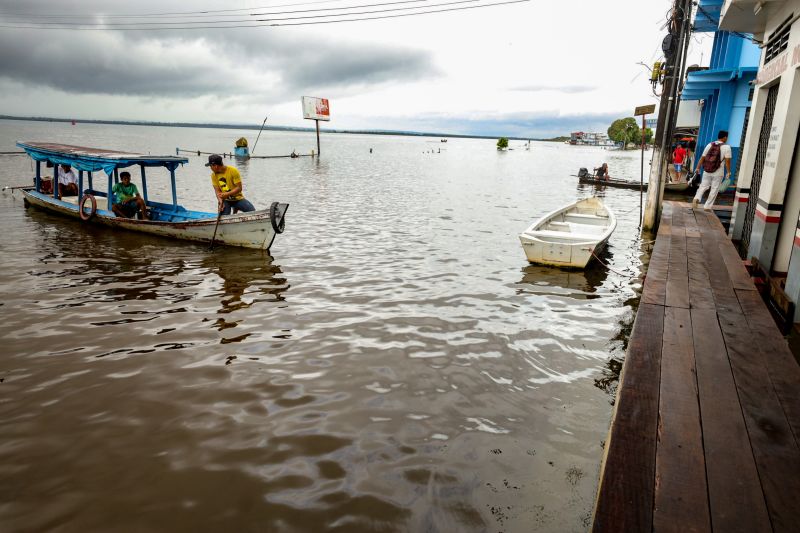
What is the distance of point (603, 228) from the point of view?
12.7m

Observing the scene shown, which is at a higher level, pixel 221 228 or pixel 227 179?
pixel 227 179

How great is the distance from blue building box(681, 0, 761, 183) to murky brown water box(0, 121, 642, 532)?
14.7 metres

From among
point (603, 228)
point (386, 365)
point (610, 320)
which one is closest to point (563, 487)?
point (386, 365)

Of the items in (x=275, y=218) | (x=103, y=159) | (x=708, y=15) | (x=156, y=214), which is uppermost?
(x=708, y=15)

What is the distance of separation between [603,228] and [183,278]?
35.7 feet

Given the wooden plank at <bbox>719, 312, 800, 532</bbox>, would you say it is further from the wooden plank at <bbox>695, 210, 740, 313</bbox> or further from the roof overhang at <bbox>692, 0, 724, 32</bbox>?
the roof overhang at <bbox>692, 0, 724, 32</bbox>

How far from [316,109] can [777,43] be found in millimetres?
49614

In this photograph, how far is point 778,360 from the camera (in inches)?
156

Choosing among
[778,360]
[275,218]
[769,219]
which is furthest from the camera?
[275,218]

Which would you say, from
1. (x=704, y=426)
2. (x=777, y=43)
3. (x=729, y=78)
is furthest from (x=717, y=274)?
(x=729, y=78)

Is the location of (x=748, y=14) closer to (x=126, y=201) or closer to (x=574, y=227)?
(x=574, y=227)

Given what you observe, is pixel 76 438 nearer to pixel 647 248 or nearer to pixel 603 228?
pixel 603 228

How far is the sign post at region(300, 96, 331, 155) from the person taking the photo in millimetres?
51375

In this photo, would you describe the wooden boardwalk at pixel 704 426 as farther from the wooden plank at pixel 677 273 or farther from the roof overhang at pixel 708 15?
the roof overhang at pixel 708 15
